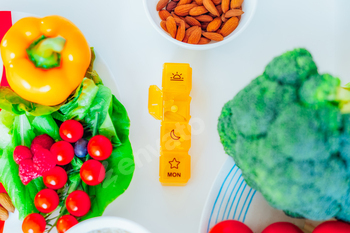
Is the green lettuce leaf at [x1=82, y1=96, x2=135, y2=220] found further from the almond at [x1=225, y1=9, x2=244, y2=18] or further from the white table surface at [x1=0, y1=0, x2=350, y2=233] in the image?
the almond at [x1=225, y1=9, x2=244, y2=18]

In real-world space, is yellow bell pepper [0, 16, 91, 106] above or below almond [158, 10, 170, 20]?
below

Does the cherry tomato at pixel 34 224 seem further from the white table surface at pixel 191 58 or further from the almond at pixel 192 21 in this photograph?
the almond at pixel 192 21

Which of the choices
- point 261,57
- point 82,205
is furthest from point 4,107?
point 261,57

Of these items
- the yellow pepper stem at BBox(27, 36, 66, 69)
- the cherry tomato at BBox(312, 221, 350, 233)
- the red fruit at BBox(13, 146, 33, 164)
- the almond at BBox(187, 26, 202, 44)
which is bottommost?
the cherry tomato at BBox(312, 221, 350, 233)

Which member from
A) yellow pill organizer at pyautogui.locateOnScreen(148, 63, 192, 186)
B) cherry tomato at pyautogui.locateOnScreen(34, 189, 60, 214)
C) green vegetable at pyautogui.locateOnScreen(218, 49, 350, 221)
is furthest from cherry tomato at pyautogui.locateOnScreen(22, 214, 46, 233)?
green vegetable at pyautogui.locateOnScreen(218, 49, 350, 221)

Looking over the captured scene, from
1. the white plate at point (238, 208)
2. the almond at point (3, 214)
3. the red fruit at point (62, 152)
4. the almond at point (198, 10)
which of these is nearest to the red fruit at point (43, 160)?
the red fruit at point (62, 152)

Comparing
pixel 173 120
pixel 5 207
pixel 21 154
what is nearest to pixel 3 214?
pixel 5 207

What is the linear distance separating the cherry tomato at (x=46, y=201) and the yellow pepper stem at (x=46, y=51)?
230 mm

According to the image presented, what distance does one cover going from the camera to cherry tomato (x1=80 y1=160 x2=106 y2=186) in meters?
0.56

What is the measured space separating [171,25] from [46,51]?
0.24 m

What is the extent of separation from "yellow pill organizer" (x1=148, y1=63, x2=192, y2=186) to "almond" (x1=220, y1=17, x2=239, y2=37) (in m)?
0.11

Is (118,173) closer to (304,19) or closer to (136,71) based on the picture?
(136,71)

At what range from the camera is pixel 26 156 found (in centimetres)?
58

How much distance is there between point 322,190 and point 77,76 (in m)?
0.45
